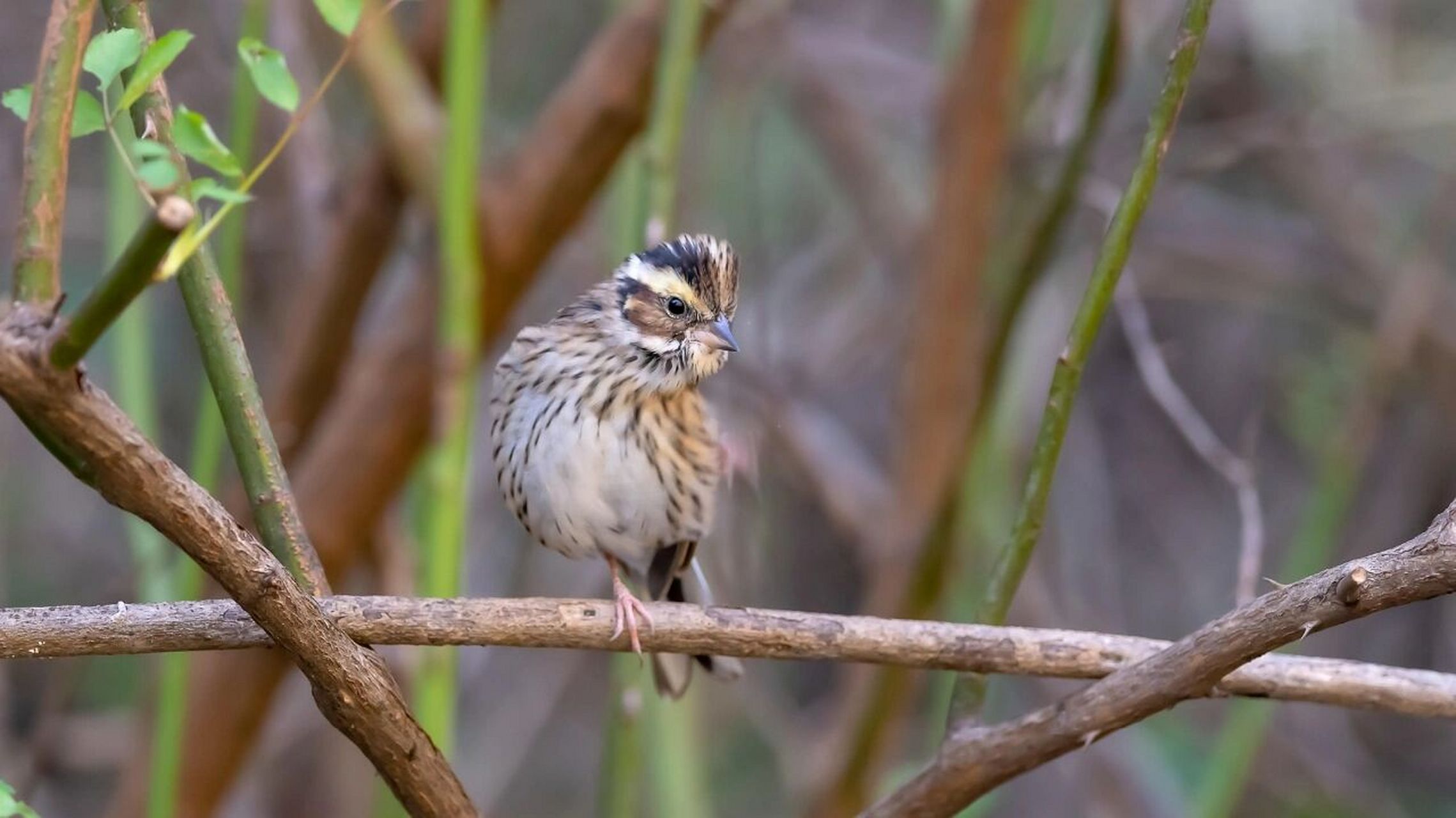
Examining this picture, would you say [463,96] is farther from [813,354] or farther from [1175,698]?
[813,354]

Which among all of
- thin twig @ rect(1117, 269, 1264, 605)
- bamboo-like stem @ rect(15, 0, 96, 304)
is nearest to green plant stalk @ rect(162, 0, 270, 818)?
bamboo-like stem @ rect(15, 0, 96, 304)

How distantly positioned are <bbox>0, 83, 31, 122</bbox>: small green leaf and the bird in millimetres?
1519

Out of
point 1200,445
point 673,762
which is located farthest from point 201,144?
point 673,762

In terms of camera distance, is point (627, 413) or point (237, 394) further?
point (627, 413)

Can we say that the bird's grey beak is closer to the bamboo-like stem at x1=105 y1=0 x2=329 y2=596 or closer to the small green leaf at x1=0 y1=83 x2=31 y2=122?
the bamboo-like stem at x1=105 y1=0 x2=329 y2=596

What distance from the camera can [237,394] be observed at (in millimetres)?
1715

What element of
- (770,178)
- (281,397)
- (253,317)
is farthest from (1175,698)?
(253,317)

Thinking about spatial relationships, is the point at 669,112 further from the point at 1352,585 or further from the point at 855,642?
the point at 1352,585

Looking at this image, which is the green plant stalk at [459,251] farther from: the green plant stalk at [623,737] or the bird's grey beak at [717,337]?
the bird's grey beak at [717,337]

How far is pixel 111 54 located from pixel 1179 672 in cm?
124

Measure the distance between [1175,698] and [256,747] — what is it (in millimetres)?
2824

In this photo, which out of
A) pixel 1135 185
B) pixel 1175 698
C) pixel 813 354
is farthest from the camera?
pixel 813 354

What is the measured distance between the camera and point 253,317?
545 cm

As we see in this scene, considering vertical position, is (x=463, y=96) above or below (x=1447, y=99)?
below
